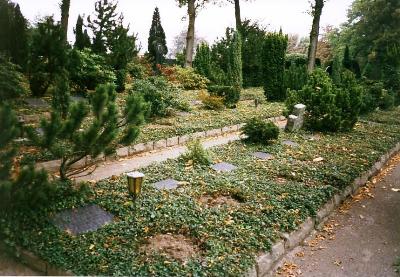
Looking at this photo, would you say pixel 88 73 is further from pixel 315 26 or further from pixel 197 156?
pixel 315 26

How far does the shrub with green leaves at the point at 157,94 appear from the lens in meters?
11.1

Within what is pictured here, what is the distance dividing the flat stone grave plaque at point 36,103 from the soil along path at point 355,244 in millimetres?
8229

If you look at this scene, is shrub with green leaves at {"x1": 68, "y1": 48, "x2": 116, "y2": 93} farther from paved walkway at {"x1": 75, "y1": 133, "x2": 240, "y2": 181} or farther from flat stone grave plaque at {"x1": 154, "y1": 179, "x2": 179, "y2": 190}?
flat stone grave plaque at {"x1": 154, "y1": 179, "x2": 179, "y2": 190}

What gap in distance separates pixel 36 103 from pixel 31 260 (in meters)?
7.53

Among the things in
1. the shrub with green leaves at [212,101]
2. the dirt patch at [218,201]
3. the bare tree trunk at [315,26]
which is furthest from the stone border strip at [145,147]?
the bare tree trunk at [315,26]

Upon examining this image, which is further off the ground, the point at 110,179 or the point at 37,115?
the point at 37,115

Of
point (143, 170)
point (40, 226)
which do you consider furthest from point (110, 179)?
point (40, 226)

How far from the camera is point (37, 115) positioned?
9133 millimetres

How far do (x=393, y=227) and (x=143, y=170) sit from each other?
4229mm

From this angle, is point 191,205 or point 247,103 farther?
point 247,103

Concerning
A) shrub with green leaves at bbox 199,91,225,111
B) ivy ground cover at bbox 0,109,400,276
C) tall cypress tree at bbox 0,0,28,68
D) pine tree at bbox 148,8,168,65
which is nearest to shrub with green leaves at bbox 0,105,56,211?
ivy ground cover at bbox 0,109,400,276

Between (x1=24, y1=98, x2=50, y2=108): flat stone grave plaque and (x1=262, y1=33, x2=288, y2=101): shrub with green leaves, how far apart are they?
33.4 feet

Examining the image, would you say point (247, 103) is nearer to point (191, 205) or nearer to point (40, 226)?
point (191, 205)

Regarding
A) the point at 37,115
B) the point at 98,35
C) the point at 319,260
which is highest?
the point at 98,35
